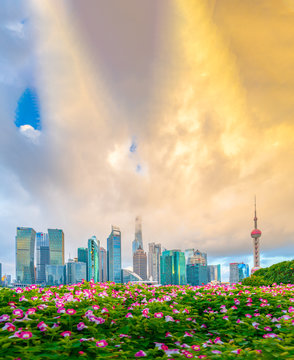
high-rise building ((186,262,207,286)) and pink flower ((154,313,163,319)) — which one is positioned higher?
pink flower ((154,313,163,319))

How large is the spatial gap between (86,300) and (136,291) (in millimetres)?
3032

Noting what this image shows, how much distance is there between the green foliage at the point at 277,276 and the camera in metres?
15.7

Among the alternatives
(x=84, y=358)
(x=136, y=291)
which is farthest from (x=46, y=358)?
(x=136, y=291)

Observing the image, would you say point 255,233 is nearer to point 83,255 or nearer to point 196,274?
point 196,274

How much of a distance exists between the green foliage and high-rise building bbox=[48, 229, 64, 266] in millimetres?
183689

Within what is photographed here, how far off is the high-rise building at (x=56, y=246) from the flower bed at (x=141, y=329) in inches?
7592

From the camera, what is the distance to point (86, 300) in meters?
6.00

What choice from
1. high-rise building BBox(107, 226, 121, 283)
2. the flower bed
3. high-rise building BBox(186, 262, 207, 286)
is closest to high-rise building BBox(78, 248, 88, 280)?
high-rise building BBox(107, 226, 121, 283)

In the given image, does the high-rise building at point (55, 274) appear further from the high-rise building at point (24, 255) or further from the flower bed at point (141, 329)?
the flower bed at point (141, 329)

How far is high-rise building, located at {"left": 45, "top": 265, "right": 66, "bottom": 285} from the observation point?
168512 millimetres

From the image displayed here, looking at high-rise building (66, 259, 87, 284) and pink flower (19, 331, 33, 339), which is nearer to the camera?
pink flower (19, 331, 33, 339)

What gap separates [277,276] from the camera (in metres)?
17.6

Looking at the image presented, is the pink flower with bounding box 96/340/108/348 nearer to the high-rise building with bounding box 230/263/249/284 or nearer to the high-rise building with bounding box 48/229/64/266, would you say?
the high-rise building with bounding box 48/229/64/266

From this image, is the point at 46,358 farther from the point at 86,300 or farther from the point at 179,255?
the point at 179,255
